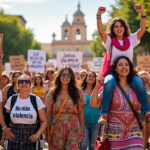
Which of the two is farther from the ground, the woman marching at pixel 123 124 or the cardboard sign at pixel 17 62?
the cardboard sign at pixel 17 62

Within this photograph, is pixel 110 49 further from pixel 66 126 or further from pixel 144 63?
pixel 144 63

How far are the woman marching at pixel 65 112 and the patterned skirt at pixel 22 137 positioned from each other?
0.42m

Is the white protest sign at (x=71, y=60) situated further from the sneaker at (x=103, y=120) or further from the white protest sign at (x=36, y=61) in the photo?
the sneaker at (x=103, y=120)

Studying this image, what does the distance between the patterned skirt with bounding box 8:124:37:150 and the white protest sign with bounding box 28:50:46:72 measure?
10.0m

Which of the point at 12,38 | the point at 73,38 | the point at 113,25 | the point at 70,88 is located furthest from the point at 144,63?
the point at 73,38

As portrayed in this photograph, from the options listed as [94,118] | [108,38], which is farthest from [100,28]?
[94,118]

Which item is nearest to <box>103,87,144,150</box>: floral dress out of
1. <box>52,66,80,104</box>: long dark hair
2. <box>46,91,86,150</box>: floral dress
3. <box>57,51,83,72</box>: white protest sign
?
<box>46,91,86,150</box>: floral dress

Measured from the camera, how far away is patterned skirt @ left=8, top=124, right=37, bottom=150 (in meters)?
5.29

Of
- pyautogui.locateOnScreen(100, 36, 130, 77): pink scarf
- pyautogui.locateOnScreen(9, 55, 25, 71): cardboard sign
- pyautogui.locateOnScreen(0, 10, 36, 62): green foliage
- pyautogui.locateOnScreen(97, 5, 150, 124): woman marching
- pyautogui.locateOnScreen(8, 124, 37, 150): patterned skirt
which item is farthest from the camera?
pyautogui.locateOnScreen(0, 10, 36, 62): green foliage

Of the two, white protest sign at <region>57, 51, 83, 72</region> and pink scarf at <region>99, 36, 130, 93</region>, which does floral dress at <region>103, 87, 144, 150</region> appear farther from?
white protest sign at <region>57, 51, 83, 72</region>

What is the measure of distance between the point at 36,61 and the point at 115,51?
10.9 m

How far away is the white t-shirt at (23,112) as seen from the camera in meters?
5.36

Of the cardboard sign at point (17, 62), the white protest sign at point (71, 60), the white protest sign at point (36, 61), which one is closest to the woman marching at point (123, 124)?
the white protest sign at point (71, 60)

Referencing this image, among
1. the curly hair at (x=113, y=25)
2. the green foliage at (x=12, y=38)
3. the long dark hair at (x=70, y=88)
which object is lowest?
the long dark hair at (x=70, y=88)
